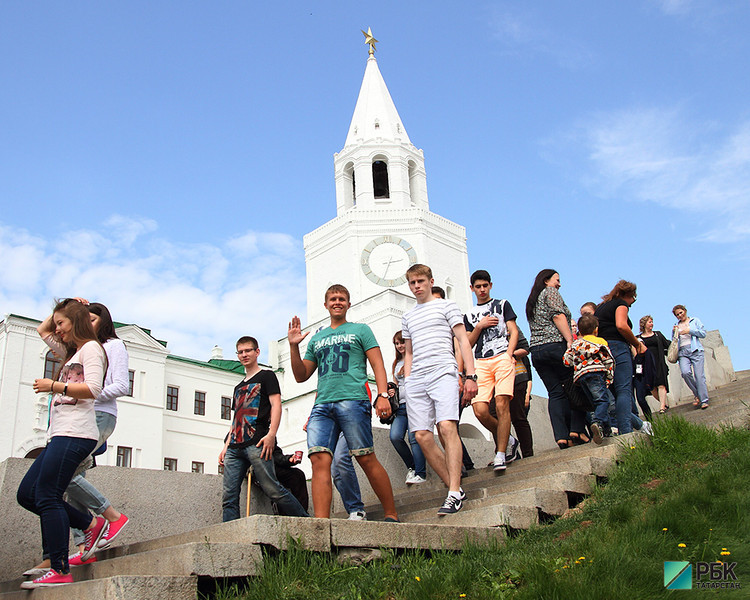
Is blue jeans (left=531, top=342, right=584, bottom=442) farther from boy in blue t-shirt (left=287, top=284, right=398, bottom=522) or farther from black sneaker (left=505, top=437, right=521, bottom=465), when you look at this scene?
boy in blue t-shirt (left=287, top=284, right=398, bottom=522)

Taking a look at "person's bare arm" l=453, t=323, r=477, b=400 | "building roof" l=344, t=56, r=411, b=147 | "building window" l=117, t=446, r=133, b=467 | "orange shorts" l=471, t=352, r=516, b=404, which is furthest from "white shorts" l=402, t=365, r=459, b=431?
"building roof" l=344, t=56, r=411, b=147

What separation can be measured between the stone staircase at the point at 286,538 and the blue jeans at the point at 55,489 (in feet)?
0.99

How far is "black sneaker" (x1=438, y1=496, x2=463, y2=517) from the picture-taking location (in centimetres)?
627

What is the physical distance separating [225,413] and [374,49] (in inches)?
1084

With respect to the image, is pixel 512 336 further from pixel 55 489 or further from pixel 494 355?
pixel 55 489

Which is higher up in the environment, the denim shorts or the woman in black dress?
the woman in black dress

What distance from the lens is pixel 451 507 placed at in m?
6.29

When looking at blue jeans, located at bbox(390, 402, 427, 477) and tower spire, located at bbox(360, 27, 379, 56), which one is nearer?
blue jeans, located at bbox(390, 402, 427, 477)

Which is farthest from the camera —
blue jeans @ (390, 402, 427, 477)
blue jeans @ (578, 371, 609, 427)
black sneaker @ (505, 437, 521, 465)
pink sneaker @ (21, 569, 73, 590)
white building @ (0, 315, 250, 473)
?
white building @ (0, 315, 250, 473)

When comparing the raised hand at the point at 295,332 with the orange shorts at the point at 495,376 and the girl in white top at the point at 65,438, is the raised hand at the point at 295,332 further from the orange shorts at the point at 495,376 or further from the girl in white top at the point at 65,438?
the orange shorts at the point at 495,376

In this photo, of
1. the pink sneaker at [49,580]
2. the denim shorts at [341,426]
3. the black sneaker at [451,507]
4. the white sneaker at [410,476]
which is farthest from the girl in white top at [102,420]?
the white sneaker at [410,476]

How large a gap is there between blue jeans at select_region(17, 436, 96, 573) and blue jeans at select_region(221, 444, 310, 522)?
1.79 metres

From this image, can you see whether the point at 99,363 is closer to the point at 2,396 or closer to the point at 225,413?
the point at 2,396

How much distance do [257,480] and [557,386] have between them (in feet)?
12.3
